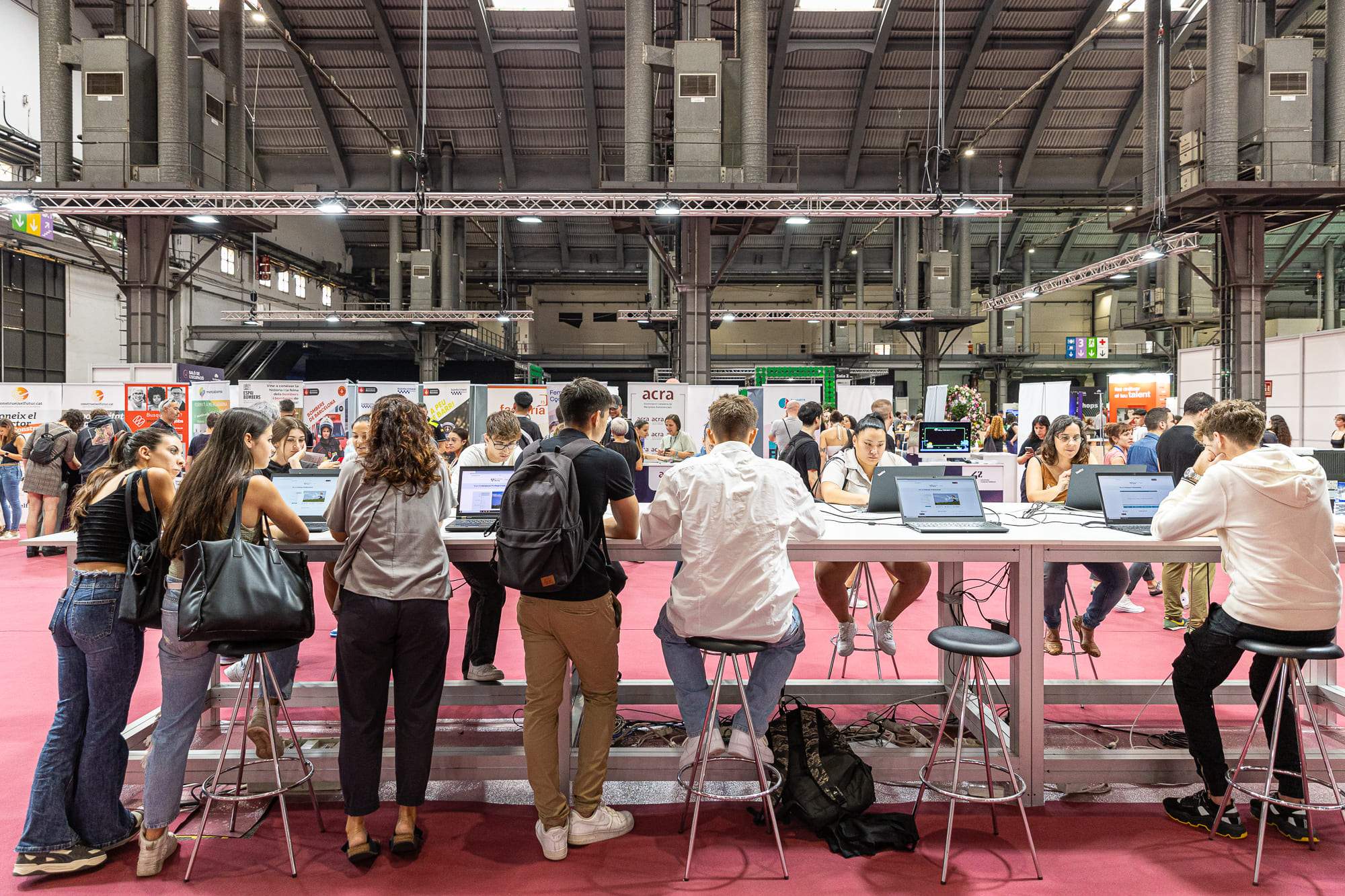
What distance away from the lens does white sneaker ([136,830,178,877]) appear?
8.11 feet

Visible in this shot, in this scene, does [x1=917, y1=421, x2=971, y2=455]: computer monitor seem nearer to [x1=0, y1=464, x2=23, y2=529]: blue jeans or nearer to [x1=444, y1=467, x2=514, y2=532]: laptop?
[x1=444, y1=467, x2=514, y2=532]: laptop

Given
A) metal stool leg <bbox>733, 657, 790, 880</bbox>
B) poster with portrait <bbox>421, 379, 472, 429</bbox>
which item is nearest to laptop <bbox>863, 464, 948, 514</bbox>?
metal stool leg <bbox>733, 657, 790, 880</bbox>

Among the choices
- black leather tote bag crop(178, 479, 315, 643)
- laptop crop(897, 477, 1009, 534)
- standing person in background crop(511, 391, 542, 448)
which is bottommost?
black leather tote bag crop(178, 479, 315, 643)

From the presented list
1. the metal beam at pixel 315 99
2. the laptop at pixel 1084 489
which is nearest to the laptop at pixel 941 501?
the laptop at pixel 1084 489

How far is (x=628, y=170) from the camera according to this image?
42.3 feet

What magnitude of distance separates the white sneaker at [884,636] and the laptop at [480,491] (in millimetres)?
2307

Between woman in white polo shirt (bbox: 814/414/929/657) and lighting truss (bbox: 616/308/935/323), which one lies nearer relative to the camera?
woman in white polo shirt (bbox: 814/414/929/657)

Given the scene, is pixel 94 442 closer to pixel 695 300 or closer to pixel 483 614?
pixel 483 614

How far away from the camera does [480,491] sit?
3479mm

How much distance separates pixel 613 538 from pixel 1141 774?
234cm

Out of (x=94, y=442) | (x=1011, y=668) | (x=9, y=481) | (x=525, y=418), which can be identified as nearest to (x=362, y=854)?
(x=1011, y=668)

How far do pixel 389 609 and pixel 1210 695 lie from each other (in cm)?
299

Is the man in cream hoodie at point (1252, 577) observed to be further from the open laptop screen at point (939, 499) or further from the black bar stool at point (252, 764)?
the black bar stool at point (252, 764)

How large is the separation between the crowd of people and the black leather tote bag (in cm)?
10
